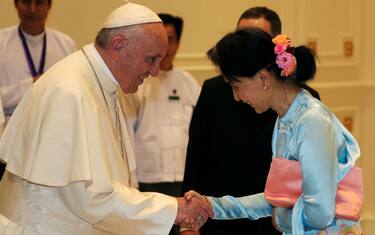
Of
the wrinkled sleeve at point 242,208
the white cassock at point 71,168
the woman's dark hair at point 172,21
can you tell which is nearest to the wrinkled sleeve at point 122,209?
the white cassock at point 71,168

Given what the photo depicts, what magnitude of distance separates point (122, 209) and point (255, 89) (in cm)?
67

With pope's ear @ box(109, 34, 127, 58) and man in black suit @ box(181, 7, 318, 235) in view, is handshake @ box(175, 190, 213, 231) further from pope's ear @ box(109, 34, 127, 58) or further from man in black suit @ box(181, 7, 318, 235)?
pope's ear @ box(109, 34, 127, 58)

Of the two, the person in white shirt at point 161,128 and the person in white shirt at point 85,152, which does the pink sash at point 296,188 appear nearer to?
the person in white shirt at point 85,152

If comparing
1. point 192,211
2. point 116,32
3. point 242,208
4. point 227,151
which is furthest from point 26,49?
point 242,208

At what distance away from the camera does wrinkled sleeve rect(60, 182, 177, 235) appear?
271 centimetres

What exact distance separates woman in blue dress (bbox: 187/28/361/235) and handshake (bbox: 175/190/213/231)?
389mm

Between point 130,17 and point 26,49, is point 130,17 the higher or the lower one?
the higher one

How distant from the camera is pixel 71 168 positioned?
2691mm

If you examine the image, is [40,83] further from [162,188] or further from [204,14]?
[204,14]

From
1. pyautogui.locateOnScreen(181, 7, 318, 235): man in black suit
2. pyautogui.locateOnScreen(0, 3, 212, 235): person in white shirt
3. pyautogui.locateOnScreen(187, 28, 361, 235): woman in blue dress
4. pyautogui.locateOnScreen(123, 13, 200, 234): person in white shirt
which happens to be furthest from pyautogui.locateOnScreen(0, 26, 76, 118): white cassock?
pyautogui.locateOnScreen(187, 28, 361, 235): woman in blue dress

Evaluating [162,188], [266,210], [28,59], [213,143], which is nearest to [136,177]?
[162,188]

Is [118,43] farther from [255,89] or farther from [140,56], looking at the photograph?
[255,89]

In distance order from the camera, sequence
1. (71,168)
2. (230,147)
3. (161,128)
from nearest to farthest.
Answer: (71,168)
(230,147)
(161,128)

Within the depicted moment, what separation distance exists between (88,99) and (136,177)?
2058 millimetres
